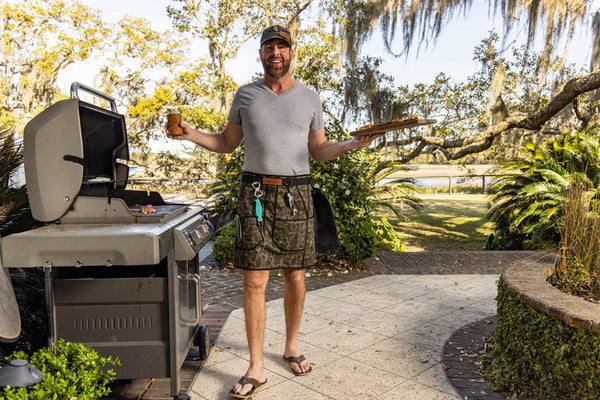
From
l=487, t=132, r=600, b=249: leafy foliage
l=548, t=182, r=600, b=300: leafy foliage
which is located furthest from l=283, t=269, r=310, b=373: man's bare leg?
l=487, t=132, r=600, b=249: leafy foliage

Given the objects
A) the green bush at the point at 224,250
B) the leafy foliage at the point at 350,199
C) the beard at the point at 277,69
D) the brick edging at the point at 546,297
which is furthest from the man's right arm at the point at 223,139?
the green bush at the point at 224,250

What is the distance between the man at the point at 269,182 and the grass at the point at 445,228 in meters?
6.32

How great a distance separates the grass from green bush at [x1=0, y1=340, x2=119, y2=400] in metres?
7.21

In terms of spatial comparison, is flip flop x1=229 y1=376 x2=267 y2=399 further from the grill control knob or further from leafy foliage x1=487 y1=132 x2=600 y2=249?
leafy foliage x1=487 y1=132 x2=600 y2=249

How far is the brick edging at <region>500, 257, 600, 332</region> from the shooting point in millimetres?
2010

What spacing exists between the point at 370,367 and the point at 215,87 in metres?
12.7

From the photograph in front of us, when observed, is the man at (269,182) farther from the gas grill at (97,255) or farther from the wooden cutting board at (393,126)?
the gas grill at (97,255)

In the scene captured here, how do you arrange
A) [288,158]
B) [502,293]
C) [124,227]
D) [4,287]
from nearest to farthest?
1. [4,287]
2. [124,227]
3. [288,158]
4. [502,293]

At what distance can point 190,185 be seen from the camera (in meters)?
13.3

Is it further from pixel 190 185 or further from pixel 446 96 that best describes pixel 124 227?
pixel 190 185

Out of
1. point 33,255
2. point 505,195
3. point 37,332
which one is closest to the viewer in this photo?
point 33,255

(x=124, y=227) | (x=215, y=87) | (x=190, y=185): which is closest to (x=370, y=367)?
(x=124, y=227)

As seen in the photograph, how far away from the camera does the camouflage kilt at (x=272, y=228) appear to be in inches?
94.6

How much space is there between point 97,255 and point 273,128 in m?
1.05
